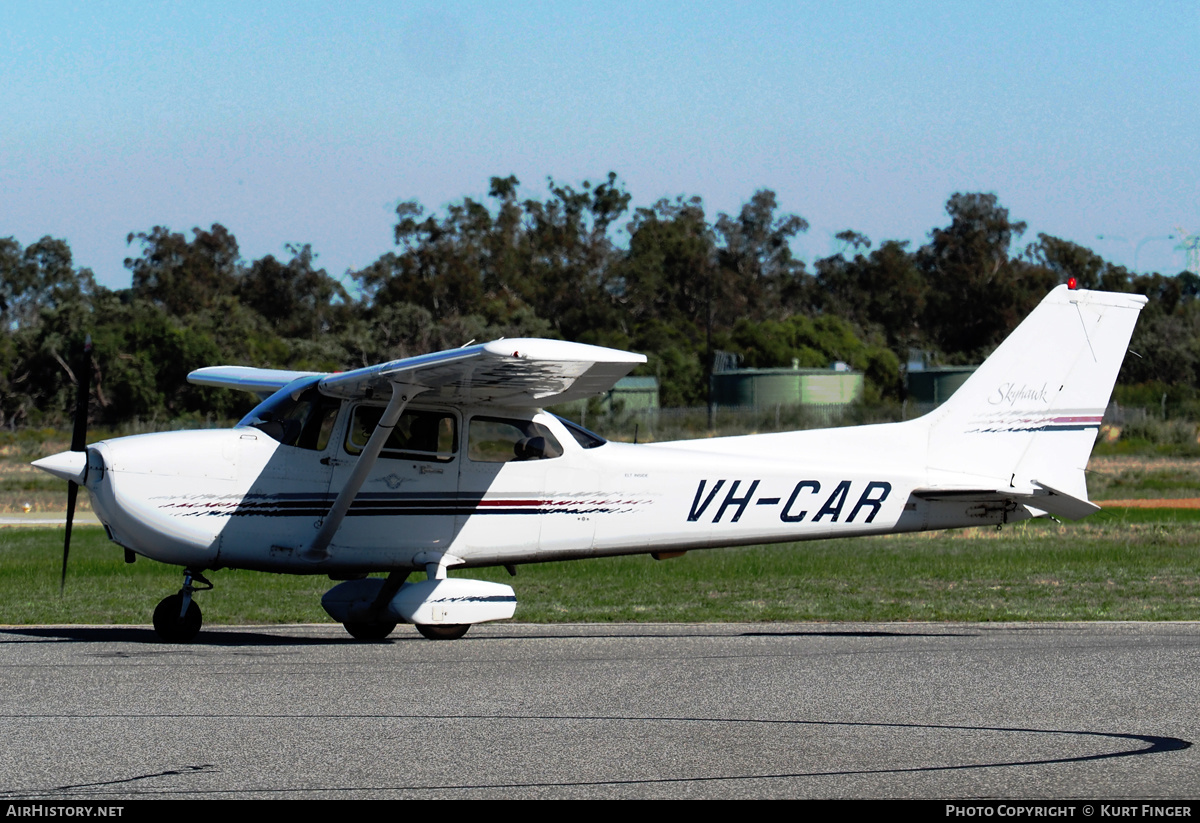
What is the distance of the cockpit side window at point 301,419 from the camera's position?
10.3 m

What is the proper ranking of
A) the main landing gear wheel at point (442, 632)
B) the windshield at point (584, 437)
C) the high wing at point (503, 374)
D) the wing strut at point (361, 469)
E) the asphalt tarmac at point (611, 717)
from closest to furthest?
the asphalt tarmac at point (611, 717) < the high wing at point (503, 374) < the wing strut at point (361, 469) < the main landing gear wheel at point (442, 632) < the windshield at point (584, 437)

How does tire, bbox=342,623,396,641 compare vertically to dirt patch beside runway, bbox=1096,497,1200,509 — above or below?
above

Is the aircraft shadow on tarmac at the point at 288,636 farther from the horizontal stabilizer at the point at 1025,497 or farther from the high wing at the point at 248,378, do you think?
the high wing at the point at 248,378

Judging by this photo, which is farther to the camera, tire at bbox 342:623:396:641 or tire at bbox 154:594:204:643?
tire at bbox 342:623:396:641

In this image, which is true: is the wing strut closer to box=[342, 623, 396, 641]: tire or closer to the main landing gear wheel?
box=[342, 623, 396, 641]: tire

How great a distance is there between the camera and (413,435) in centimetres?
1059

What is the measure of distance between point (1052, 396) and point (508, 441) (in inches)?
181

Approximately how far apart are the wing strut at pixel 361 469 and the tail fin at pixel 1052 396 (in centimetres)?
462

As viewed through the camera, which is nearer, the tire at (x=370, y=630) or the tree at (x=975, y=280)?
the tire at (x=370, y=630)

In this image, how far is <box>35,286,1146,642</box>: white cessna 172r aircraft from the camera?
9977mm

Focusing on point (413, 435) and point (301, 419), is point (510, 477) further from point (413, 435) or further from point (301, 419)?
point (301, 419)

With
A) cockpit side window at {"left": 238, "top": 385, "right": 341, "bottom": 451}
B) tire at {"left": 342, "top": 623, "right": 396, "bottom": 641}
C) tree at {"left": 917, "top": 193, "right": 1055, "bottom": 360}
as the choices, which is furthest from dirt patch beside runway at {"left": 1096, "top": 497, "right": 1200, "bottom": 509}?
tree at {"left": 917, "top": 193, "right": 1055, "bottom": 360}

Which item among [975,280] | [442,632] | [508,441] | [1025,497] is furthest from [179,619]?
[975,280]

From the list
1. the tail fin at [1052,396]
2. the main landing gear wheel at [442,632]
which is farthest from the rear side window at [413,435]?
the tail fin at [1052,396]
